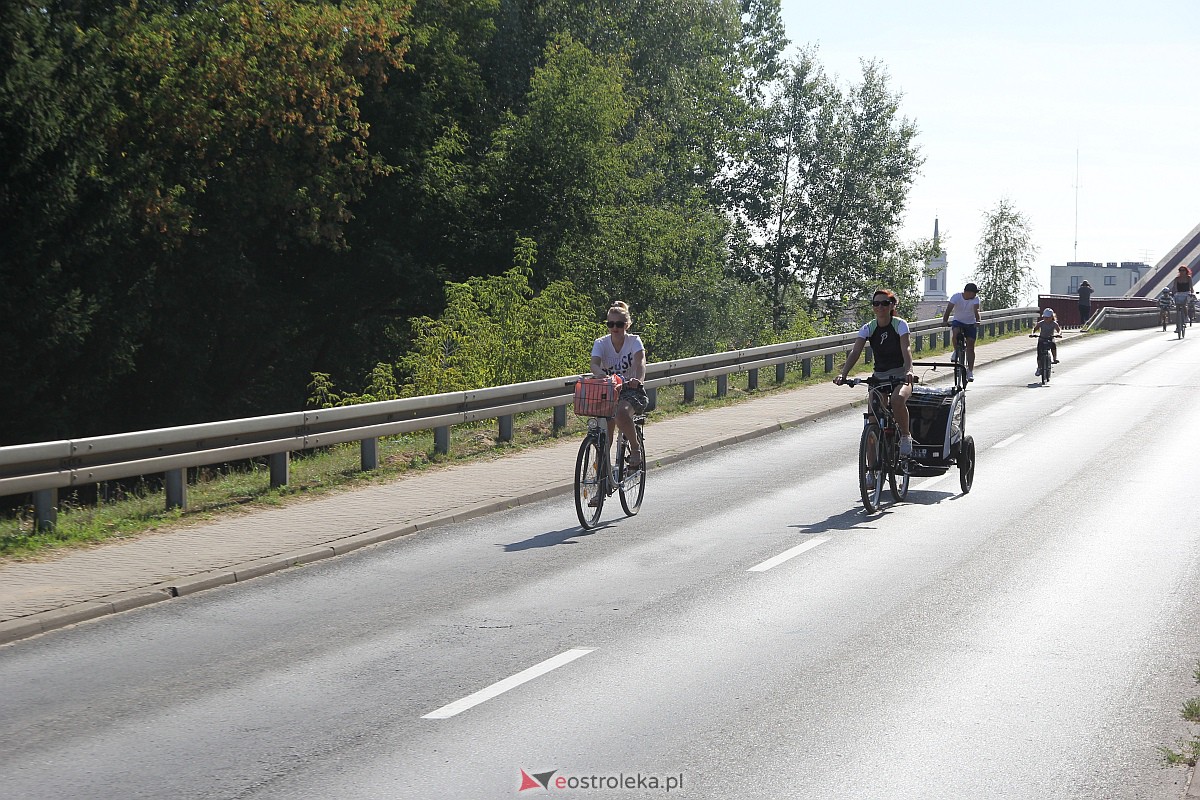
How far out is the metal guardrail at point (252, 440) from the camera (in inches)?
425

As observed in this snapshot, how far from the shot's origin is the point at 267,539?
10.8 m

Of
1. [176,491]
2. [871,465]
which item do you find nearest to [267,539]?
[176,491]

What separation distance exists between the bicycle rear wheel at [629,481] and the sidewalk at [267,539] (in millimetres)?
548

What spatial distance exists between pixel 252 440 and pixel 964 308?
48.9 feet

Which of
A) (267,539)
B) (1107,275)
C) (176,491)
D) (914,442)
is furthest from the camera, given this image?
(1107,275)

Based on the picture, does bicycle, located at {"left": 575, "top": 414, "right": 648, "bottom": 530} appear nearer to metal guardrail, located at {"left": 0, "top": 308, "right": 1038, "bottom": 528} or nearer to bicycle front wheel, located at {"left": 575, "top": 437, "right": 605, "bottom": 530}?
bicycle front wheel, located at {"left": 575, "top": 437, "right": 605, "bottom": 530}

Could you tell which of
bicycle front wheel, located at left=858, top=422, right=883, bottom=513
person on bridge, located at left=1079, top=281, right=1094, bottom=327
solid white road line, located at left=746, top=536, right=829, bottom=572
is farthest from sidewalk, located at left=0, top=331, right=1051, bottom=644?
person on bridge, located at left=1079, top=281, right=1094, bottom=327

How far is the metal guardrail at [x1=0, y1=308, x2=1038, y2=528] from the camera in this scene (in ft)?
35.4

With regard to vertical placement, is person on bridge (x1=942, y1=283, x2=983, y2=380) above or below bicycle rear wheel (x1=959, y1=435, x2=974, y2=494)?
above

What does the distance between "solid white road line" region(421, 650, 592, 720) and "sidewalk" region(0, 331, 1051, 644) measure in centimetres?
315

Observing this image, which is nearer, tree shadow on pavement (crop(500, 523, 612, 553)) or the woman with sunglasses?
tree shadow on pavement (crop(500, 523, 612, 553))

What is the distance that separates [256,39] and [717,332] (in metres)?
25.7

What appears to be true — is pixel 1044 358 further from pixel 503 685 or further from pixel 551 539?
pixel 503 685

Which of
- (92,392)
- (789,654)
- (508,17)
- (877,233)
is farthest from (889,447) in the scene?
(877,233)
